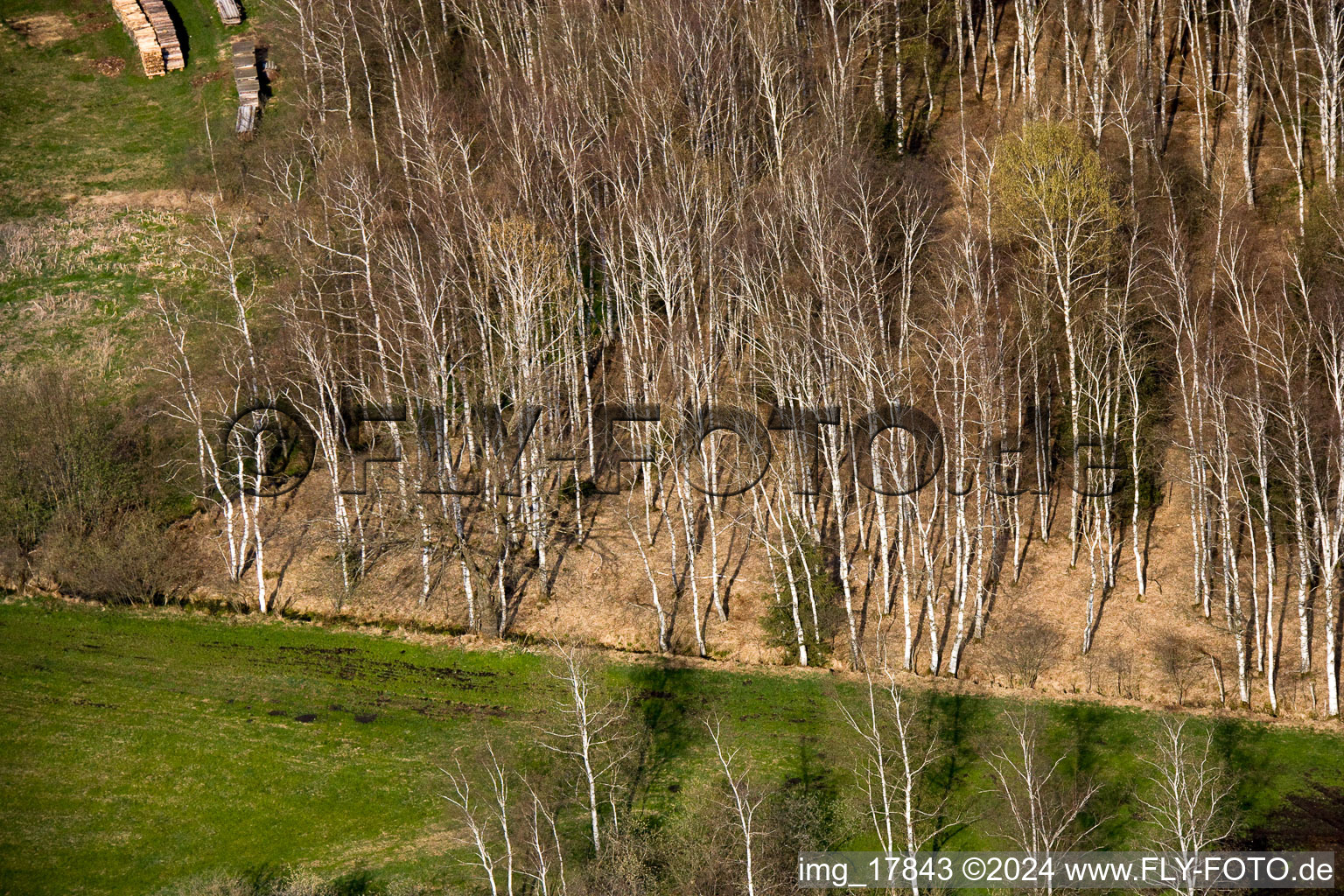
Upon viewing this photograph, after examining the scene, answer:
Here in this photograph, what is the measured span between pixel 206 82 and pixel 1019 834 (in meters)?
60.3

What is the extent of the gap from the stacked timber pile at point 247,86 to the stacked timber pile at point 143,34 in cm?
469

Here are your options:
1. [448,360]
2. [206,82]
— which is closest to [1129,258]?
[448,360]

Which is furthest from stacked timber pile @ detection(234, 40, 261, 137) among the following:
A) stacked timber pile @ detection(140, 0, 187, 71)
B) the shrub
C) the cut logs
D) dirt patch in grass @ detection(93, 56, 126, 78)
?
the shrub

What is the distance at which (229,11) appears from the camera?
75.1m

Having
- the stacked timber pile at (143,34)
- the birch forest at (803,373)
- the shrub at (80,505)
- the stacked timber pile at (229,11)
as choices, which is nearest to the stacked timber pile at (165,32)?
the stacked timber pile at (143,34)

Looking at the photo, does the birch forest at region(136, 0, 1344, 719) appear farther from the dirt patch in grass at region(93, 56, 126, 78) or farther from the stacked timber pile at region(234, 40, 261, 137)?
the dirt patch in grass at region(93, 56, 126, 78)

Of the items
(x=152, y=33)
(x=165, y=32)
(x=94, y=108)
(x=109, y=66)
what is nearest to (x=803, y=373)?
(x=94, y=108)

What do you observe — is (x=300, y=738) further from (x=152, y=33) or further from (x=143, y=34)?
(x=143, y=34)

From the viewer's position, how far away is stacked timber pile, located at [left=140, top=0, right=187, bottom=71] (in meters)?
71.9

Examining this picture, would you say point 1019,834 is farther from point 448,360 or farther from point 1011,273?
point 448,360

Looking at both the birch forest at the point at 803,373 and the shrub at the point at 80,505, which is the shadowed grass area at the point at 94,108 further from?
the shrub at the point at 80,505

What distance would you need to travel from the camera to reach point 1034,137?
44875 mm

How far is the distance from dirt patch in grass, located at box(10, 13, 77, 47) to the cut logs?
127 inches

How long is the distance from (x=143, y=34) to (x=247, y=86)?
11.5 m
